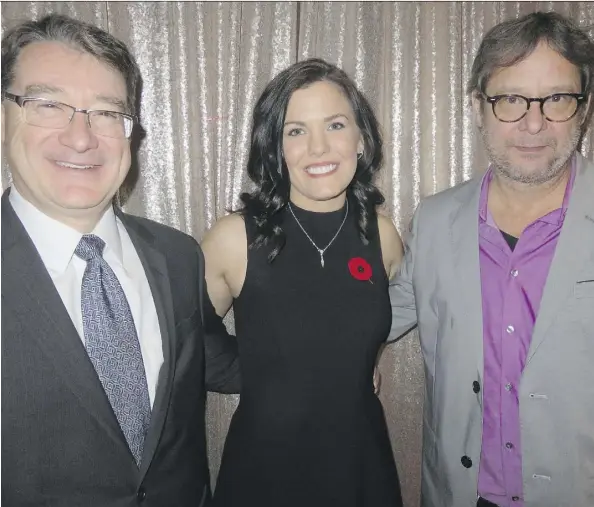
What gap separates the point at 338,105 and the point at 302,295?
67cm

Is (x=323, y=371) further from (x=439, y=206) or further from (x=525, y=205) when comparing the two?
(x=525, y=205)

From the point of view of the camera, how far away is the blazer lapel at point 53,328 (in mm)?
1188

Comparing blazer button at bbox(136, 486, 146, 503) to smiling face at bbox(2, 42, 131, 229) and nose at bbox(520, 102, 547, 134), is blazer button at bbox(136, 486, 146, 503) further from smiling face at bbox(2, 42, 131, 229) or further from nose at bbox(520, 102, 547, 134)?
nose at bbox(520, 102, 547, 134)

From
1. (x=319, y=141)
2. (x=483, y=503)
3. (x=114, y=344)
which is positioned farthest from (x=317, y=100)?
(x=483, y=503)

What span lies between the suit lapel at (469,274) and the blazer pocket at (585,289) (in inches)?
10.9

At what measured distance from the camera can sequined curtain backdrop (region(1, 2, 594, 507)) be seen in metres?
2.06

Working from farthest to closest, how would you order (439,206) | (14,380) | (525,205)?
(439,206), (525,205), (14,380)

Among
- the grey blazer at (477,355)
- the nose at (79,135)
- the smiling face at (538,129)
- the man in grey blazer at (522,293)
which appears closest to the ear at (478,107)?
the man in grey blazer at (522,293)

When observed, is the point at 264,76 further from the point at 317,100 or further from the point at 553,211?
the point at 553,211

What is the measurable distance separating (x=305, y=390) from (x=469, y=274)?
26.3 inches

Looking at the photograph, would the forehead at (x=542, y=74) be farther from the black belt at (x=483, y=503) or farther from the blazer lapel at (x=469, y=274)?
the black belt at (x=483, y=503)

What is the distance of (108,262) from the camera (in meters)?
1.43

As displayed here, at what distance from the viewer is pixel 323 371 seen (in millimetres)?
1725

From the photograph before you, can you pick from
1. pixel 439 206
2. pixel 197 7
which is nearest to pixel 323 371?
pixel 439 206
